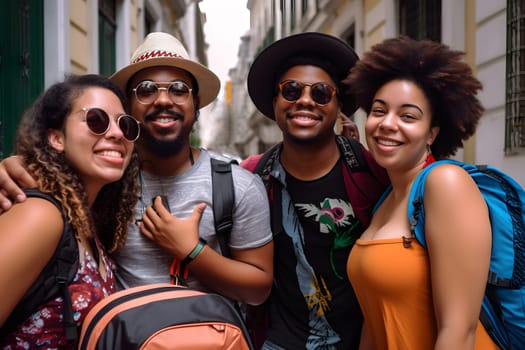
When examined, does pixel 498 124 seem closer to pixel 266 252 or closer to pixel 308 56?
A: pixel 308 56

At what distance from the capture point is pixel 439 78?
Answer: 1951 millimetres

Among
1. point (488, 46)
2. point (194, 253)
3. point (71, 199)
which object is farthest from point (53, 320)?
point (488, 46)

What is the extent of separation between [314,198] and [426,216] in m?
0.86

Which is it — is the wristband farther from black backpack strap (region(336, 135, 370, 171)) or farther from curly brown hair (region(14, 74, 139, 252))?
black backpack strap (region(336, 135, 370, 171))

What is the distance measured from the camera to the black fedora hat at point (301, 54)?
8.84ft

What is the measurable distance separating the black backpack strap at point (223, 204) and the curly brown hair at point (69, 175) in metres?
0.37

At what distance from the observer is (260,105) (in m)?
3.16

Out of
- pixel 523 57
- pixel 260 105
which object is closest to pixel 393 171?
pixel 260 105

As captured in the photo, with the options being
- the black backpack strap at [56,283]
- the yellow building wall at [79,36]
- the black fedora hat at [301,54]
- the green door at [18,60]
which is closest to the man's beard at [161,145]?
the black backpack strap at [56,283]

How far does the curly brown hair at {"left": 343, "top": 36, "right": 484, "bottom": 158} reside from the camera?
6.41 feet

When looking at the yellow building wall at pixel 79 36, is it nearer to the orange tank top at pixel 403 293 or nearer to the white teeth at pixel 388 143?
the white teeth at pixel 388 143

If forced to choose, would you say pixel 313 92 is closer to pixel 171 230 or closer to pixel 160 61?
pixel 160 61

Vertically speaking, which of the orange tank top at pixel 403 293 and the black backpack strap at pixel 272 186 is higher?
the black backpack strap at pixel 272 186

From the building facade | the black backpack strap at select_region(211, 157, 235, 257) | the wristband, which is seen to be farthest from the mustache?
the building facade
